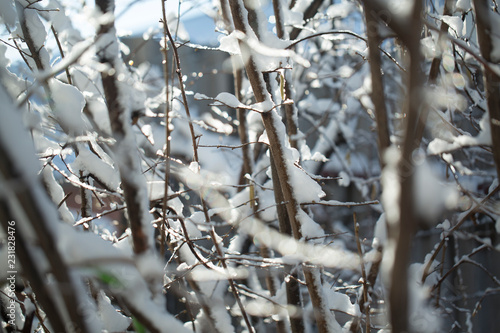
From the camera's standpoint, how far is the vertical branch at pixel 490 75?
86cm

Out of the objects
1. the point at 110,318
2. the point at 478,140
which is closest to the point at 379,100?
the point at 478,140

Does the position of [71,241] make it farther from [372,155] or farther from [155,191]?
[372,155]

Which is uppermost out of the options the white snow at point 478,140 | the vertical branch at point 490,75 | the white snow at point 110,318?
the vertical branch at point 490,75

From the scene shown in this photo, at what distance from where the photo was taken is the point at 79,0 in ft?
7.17

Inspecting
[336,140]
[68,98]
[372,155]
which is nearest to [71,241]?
[68,98]

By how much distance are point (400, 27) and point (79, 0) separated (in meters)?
2.11

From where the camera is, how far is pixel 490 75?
911mm

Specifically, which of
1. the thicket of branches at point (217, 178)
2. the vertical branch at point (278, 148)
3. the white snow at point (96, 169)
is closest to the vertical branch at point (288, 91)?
the thicket of branches at point (217, 178)

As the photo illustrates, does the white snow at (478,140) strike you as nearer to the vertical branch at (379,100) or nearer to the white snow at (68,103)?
the vertical branch at (379,100)

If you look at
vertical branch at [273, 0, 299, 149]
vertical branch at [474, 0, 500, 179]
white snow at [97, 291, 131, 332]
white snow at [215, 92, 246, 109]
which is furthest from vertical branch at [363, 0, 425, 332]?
vertical branch at [273, 0, 299, 149]

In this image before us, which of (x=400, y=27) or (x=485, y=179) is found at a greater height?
(x=400, y=27)

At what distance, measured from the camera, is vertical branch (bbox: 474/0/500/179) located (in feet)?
2.83

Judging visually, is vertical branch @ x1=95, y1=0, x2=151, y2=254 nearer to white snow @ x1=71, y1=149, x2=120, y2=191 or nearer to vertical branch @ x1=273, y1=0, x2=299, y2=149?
white snow @ x1=71, y1=149, x2=120, y2=191

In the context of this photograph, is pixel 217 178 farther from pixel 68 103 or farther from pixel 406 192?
pixel 406 192
